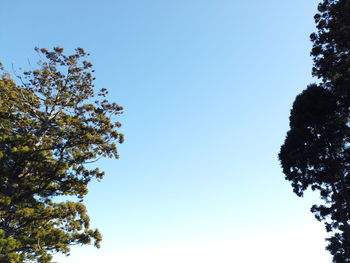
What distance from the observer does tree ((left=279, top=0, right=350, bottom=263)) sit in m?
13.4

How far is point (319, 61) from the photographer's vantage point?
14289 mm

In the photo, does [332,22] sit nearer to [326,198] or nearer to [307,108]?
[307,108]

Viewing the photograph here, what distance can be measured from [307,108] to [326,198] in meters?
5.98

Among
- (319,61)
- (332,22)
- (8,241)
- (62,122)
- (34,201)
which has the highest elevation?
(332,22)

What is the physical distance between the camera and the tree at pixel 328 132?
13352mm

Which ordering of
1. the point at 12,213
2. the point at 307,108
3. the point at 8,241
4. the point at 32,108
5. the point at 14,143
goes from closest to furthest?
1. the point at 8,241
2. the point at 12,213
3. the point at 14,143
4. the point at 32,108
5. the point at 307,108

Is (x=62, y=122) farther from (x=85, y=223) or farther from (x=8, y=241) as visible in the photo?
(x=8, y=241)

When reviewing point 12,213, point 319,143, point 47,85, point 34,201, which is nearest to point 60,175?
point 34,201

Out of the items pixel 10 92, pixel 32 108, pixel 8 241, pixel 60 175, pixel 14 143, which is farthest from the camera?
pixel 32 108

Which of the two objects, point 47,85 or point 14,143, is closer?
point 14,143

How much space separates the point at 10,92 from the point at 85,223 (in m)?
8.86

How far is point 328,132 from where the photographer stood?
15.9 m

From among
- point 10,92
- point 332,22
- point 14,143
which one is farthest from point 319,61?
point 10,92

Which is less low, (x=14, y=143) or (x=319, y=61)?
(x=319, y=61)
